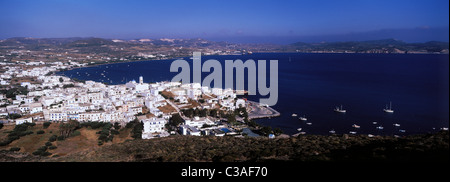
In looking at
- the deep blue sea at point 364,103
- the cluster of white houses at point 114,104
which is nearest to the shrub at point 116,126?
the cluster of white houses at point 114,104

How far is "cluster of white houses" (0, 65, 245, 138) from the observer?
1336 centimetres

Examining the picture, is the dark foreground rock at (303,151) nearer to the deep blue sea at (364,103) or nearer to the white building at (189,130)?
the deep blue sea at (364,103)

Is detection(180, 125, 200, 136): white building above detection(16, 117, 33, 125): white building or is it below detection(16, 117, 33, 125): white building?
below

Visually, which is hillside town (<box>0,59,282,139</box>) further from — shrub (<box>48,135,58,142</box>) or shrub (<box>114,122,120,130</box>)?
shrub (<box>48,135,58,142</box>)

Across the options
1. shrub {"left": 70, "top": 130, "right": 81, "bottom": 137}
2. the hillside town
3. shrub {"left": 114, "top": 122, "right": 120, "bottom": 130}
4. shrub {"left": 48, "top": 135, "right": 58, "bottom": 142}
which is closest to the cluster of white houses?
the hillside town

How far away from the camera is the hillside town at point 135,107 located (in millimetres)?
13008

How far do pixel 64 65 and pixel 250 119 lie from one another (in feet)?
121

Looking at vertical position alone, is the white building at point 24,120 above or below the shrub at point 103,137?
above

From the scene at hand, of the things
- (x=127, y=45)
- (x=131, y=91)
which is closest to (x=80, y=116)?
(x=131, y=91)

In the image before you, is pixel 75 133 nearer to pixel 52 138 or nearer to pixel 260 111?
pixel 52 138

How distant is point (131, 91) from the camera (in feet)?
70.9

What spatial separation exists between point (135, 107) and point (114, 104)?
1728 millimetres

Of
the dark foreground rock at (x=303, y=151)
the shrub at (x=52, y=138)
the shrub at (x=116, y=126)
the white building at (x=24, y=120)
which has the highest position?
the dark foreground rock at (x=303, y=151)
